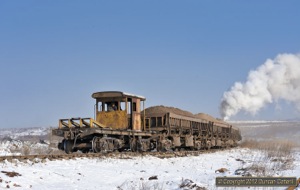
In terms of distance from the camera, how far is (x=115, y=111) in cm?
2314

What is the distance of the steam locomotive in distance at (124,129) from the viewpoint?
66.9 ft

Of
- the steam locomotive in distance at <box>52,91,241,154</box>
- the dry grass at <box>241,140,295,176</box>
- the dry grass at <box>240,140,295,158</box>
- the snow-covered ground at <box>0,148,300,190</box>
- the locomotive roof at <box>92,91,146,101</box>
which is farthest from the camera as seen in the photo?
the dry grass at <box>240,140,295,158</box>

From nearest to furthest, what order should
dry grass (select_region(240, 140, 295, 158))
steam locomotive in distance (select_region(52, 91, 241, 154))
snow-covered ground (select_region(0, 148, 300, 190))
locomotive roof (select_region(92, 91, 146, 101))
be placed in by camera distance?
snow-covered ground (select_region(0, 148, 300, 190)), steam locomotive in distance (select_region(52, 91, 241, 154)), locomotive roof (select_region(92, 91, 146, 101)), dry grass (select_region(240, 140, 295, 158))

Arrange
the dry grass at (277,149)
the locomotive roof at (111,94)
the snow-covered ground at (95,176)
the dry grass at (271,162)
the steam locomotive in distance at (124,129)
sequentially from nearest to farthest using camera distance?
the snow-covered ground at (95,176) → the dry grass at (271,162) → the steam locomotive in distance at (124,129) → the locomotive roof at (111,94) → the dry grass at (277,149)

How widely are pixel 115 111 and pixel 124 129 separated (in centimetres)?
124

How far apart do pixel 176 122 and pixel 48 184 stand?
17.7 metres

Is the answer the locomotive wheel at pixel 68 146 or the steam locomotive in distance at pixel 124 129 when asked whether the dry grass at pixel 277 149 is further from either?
the locomotive wheel at pixel 68 146

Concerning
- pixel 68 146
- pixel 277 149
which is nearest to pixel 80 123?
pixel 68 146

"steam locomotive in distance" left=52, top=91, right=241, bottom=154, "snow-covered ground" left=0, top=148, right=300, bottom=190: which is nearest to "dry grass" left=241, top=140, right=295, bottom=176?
"snow-covered ground" left=0, top=148, right=300, bottom=190

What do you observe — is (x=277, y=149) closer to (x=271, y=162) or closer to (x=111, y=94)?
(x=271, y=162)

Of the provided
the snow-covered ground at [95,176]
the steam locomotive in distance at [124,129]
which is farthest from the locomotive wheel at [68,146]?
the snow-covered ground at [95,176]

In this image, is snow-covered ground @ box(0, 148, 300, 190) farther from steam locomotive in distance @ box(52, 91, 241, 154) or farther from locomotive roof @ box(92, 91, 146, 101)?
locomotive roof @ box(92, 91, 146, 101)

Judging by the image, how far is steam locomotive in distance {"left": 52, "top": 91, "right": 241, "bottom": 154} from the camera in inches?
803

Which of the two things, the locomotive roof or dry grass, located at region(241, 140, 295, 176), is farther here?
the locomotive roof
